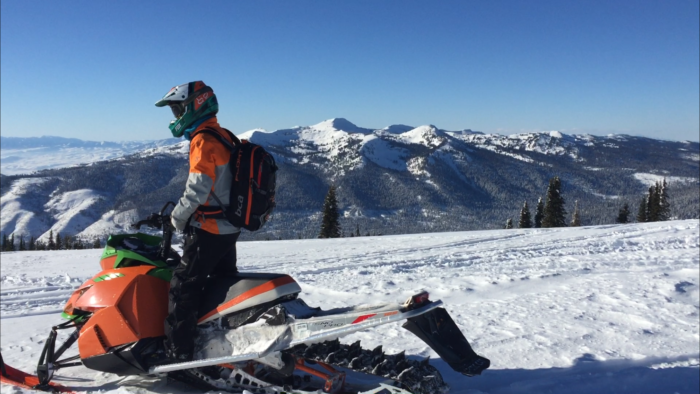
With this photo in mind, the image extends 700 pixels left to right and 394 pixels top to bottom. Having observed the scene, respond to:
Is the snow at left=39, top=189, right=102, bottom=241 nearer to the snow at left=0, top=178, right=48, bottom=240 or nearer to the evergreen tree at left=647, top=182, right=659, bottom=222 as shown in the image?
the snow at left=0, top=178, right=48, bottom=240

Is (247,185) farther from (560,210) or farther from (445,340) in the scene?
(560,210)

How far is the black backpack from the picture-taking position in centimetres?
320

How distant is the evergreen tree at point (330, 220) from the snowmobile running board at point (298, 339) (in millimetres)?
29319

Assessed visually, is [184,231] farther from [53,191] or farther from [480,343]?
[53,191]

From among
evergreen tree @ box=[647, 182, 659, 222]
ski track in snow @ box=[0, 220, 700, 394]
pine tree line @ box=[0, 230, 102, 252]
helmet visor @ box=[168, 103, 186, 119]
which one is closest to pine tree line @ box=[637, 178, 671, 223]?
evergreen tree @ box=[647, 182, 659, 222]

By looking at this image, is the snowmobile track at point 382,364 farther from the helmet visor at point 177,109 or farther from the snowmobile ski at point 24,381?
the snowmobile ski at point 24,381

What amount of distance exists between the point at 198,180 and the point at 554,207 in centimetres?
3992

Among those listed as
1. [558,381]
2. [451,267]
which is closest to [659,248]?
[451,267]

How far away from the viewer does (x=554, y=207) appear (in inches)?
1496

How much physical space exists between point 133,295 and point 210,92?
1809 millimetres

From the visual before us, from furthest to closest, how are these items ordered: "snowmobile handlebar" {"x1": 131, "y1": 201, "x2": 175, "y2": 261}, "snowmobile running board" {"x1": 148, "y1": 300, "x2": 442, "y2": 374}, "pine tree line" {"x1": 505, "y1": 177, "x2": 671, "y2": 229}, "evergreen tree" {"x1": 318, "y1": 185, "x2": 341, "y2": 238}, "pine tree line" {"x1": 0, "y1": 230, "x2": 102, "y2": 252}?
"pine tree line" {"x1": 505, "y1": 177, "x2": 671, "y2": 229}, "pine tree line" {"x1": 0, "y1": 230, "x2": 102, "y2": 252}, "evergreen tree" {"x1": 318, "y1": 185, "x2": 341, "y2": 238}, "snowmobile handlebar" {"x1": 131, "y1": 201, "x2": 175, "y2": 261}, "snowmobile running board" {"x1": 148, "y1": 300, "x2": 442, "y2": 374}

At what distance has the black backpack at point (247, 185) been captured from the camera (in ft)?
10.5

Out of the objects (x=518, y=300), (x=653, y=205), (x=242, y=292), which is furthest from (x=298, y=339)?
(x=653, y=205)

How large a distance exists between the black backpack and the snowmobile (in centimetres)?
52
